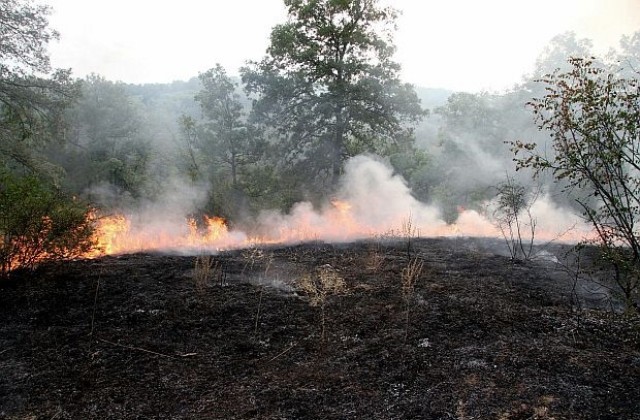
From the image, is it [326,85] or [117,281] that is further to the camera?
[326,85]

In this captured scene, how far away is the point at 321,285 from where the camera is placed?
948 cm

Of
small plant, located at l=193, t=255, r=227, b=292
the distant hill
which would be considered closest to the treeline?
small plant, located at l=193, t=255, r=227, b=292

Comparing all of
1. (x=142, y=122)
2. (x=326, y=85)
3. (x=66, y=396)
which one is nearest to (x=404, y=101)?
(x=326, y=85)

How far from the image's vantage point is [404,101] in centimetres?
2028

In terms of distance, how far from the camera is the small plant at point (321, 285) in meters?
8.29

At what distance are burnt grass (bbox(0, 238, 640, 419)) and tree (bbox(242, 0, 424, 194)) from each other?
11.6 m

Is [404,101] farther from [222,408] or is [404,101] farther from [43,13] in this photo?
[222,408]

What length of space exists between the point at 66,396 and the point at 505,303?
7315 millimetres

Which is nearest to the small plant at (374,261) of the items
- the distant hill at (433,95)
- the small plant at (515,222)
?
the small plant at (515,222)

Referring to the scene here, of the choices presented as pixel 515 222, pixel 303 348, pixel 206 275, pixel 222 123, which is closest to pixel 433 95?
pixel 222 123

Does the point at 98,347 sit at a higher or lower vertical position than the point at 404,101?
lower

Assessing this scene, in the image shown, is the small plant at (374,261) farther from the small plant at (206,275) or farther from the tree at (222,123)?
the tree at (222,123)

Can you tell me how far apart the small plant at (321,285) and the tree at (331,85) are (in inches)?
442

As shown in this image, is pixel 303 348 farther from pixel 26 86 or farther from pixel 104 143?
pixel 104 143
